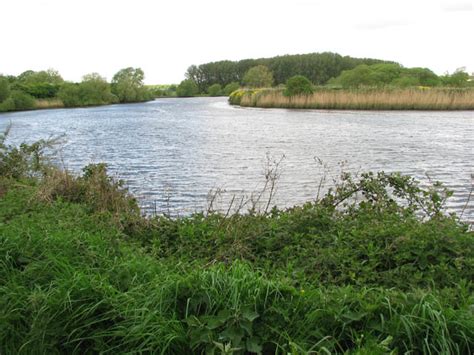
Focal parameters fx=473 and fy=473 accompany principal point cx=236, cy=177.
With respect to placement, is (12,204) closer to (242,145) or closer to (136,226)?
(136,226)

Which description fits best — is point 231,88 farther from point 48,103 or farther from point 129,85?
point 48,103

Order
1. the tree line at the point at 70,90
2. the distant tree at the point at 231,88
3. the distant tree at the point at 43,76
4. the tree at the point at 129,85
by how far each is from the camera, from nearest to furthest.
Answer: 1. the tree line at the point at 70,90
2. the tree at the point at 129,85
3. the distant tree at the point at 43,76
4. the distant tree at the point at 231,88

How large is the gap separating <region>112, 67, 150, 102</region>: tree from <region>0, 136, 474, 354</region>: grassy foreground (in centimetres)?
8353

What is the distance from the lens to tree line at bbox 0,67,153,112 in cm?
5744

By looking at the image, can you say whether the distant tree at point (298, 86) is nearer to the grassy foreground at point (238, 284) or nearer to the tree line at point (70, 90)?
the tree line at point (70, 90)

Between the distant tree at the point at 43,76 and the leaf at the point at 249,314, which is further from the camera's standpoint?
the distant tree at the point at 43,76

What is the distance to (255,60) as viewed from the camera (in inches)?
5689

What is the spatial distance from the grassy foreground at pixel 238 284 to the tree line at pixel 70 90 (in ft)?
186

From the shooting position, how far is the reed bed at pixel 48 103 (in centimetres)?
6170

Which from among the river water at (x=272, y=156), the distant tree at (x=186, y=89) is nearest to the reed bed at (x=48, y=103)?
the river water at (x=272, y=156)

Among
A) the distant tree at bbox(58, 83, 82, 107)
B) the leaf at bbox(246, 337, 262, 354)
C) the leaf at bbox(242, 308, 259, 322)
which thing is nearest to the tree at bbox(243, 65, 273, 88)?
the distant tree at bbox(58, 83, 82, 107)

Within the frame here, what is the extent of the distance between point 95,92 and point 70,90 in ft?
16.0

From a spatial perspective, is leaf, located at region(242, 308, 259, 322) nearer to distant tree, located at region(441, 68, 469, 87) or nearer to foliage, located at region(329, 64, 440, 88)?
foliage, located at region(329, 64, 440, 88)

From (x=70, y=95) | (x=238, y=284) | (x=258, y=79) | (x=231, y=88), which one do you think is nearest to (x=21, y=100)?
(x=70, y=95)
